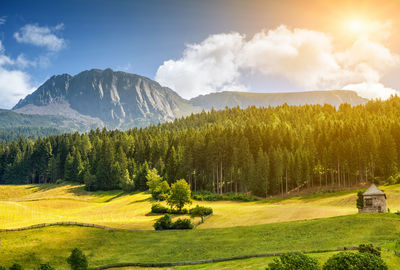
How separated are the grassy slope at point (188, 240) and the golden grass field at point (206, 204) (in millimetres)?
9313

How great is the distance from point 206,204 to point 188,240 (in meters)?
43.7

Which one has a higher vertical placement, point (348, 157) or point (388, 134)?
point (388, 134)

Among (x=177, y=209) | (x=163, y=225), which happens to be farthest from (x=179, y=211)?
(x=163, y=225)

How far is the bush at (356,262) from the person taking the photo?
19.0 meters

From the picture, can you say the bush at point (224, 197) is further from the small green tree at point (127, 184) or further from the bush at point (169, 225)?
the bush at point (169, 225)

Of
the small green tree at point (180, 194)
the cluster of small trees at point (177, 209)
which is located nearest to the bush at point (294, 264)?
the cluster of small trees at point (177, 209)

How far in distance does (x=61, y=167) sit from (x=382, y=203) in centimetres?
15041

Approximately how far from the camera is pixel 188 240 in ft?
143

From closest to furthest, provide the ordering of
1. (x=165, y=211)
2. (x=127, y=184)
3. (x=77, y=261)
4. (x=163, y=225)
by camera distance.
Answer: (x=77, y=261), (x=163, y=225), (x=165, y=211), (x=127, y=184)

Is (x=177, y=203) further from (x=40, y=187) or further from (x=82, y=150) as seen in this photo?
(x=82, y=150)

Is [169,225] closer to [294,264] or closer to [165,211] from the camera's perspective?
[165,211]

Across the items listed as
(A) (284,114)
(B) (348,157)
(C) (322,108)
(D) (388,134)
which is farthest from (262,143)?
(C) (322,108)

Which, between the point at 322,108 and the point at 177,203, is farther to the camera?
the point at 322,108

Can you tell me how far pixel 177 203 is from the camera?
71.6m
